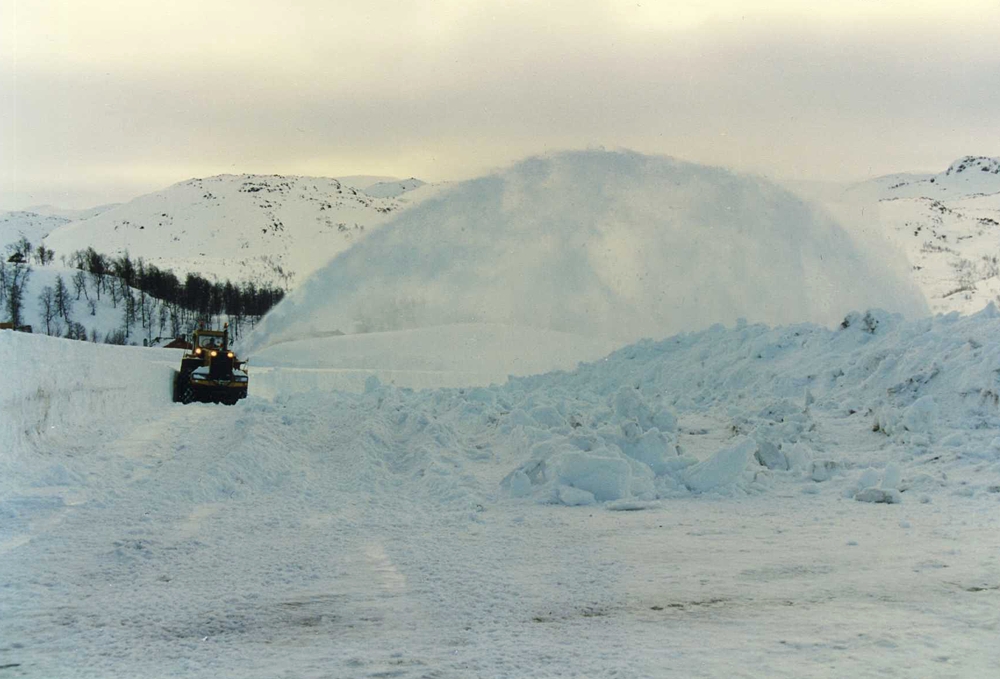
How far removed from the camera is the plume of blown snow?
80.6 ft

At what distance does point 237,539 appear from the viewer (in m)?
6.91

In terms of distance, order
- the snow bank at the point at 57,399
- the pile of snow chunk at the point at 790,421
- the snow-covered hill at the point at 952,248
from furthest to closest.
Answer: the snow-covered hill at the point at 952,248
the snow bank at the point at 57,399
the pile of snow chunk at the point at 790,421

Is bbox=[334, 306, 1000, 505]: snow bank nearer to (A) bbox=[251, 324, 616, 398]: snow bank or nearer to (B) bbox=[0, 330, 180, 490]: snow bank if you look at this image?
(B) bbox=[0, 330, 180, 490]: snow bank

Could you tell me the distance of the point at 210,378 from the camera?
2122cm

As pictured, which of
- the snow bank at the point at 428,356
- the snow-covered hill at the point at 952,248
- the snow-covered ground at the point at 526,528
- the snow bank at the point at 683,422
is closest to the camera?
the snow-covered ground at the point at 526,528

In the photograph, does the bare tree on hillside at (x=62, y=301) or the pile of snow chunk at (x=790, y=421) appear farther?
the bare tree on hillside at (x=62, y=301)

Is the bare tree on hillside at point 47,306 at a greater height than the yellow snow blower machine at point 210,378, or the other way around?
the bare tree on hillside at point 47,306

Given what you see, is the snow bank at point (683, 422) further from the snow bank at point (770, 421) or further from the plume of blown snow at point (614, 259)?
the plume of blown snow at point (614, 259)

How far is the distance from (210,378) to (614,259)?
536 inches

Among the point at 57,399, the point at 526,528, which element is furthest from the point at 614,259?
the point at 526,528

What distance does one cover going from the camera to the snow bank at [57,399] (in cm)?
995

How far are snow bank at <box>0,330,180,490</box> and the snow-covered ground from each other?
0.06 metres

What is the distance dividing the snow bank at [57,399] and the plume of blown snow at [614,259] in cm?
1021

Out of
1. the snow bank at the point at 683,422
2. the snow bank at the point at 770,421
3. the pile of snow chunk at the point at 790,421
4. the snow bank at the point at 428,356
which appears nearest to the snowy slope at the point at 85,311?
the snow bank at the point at 428,356
